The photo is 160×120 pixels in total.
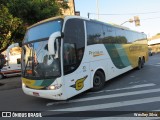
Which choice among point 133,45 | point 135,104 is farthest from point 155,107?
point 133,45

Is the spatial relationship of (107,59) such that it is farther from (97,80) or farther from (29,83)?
(29,83)

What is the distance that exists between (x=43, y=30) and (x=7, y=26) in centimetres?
706

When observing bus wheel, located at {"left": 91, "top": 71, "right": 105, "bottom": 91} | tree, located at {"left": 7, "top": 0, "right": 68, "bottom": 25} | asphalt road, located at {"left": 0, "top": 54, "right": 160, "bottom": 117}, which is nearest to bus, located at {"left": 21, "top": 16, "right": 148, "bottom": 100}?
bus wheel, located at {"left": 91, "top": 71, "right": 105, "bottom": 91}

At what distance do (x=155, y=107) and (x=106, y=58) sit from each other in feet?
14.8

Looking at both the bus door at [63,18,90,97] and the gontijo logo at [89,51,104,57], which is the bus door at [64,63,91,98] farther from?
the gontijo logo at [89,51,104,57]

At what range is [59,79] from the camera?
7.88m

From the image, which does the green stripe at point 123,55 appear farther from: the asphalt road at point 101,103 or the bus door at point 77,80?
the bus door at point 77,80

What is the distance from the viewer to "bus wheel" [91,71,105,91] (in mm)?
10136

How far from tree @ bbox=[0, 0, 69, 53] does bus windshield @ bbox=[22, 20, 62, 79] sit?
628 cm

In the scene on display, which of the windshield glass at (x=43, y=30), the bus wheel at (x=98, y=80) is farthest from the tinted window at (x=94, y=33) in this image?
the windshield glass at (x=43, y=30)

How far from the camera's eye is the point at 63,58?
8008 mm

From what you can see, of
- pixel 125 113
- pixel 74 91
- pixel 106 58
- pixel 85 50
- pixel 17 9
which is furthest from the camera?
pixel 17 9

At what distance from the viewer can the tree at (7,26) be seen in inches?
567

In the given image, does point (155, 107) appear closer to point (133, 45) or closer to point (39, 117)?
point (39, 117)
